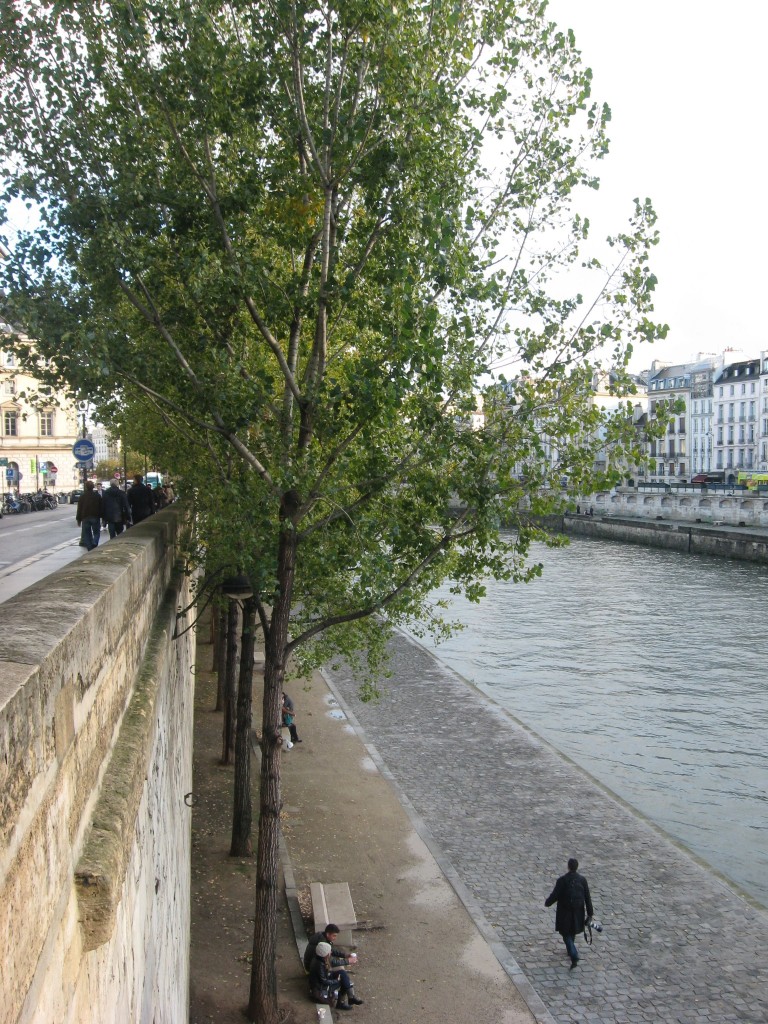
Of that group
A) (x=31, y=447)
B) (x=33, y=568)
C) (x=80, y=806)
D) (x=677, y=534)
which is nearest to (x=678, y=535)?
(x=677, y=534)

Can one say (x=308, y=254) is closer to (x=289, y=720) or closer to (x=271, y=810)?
(x=271, y=810)

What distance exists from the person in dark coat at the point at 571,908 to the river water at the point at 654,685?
488 cm

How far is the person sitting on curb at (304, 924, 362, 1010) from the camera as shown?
10367 millimetres

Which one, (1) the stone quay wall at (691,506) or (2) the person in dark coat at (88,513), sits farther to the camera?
(1) the stone quay wall at (691,506)

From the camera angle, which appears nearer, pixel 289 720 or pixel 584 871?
pixel 584 871

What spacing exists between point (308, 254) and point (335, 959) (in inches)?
299

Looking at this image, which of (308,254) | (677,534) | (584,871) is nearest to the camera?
(308,254)

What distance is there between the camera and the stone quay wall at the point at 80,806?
2258mm

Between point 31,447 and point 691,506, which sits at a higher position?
point 31,447

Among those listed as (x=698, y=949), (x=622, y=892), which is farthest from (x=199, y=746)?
(x=698, y=949)

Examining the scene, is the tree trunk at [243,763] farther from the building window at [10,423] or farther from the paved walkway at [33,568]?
the building window at [10,423]

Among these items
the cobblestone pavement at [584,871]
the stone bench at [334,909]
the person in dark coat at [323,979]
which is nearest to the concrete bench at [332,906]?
the stone bench at [334,909]

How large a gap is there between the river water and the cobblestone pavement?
1074mm

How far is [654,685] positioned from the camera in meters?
28.5
